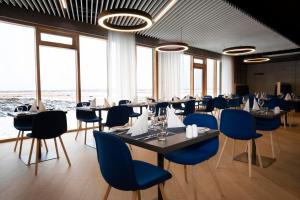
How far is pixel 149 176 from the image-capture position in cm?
170

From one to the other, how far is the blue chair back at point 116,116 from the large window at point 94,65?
9.19 feet

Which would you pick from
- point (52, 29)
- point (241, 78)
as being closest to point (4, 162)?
point (52, 29)

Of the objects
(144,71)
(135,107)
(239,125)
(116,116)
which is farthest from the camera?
(144,71)

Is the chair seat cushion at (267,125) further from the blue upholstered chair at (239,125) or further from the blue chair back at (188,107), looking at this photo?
the blue chair back at (188,107)

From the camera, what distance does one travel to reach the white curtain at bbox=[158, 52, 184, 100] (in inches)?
338

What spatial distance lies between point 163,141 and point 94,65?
5951 mm

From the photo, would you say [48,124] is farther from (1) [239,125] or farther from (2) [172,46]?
(2) [172,46]

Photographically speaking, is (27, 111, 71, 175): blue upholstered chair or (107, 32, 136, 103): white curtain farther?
(107, 32, 136, 103): white curtain

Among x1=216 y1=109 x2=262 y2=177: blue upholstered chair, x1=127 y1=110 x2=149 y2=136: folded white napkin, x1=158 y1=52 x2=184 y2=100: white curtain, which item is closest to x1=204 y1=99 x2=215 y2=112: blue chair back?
x1=158 y1=52 x2=184 y2=100: white curtain

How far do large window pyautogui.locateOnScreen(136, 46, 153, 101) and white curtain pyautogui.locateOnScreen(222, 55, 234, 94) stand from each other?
5.54 m

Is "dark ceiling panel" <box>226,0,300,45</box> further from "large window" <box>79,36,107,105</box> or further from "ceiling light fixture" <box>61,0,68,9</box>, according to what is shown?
"large window" <box>79,36,107,105</box>

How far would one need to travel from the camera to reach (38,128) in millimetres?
3000

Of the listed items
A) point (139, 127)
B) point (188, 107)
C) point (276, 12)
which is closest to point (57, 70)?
point (188, 107)

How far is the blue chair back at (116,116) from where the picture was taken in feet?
13.1
